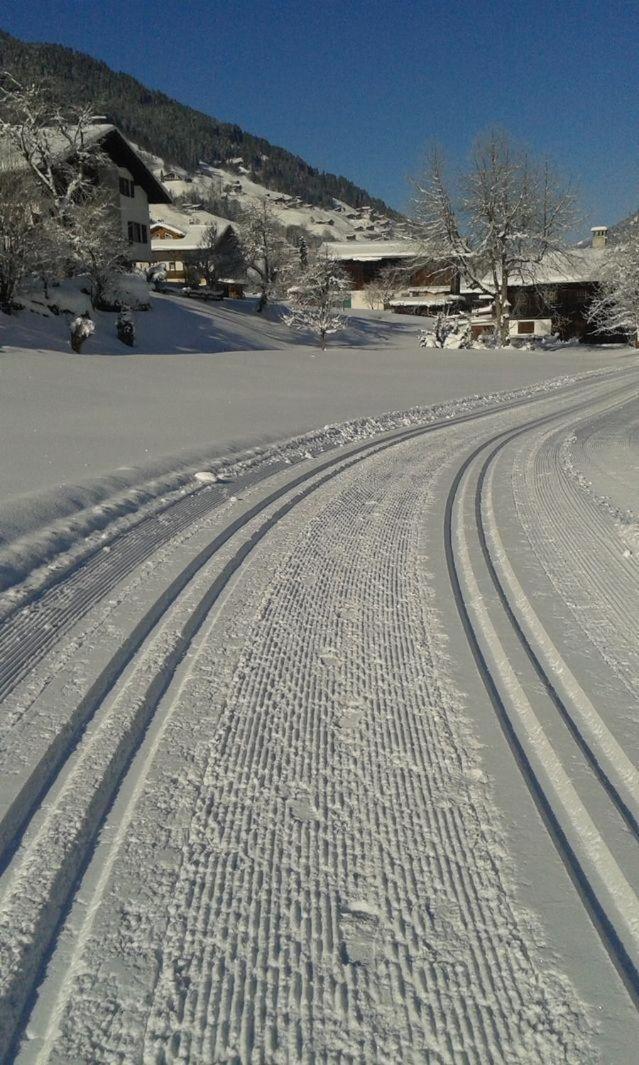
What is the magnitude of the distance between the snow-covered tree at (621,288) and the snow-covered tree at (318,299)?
18105mm

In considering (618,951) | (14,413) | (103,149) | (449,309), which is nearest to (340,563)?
(618,951)

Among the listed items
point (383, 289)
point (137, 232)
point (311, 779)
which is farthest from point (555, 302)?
point (311, 779)

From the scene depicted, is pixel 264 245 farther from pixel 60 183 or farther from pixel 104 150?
pixel 60 183

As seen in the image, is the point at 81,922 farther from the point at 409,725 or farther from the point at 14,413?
the point at 14,413

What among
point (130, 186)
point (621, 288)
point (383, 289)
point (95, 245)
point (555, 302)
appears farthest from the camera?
point (383, 289)

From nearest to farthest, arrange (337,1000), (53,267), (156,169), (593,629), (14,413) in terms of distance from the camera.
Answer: (337,1000) → (593,629) → (14,413) → (53,267) → (156,169)

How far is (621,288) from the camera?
162 feet

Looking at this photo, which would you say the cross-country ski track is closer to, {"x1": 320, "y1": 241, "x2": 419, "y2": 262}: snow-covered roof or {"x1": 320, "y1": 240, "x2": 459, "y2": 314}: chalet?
{"x1": 320, "y1": 240, "x2": 459, "y2": 314}: chalet

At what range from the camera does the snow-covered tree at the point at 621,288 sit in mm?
48406

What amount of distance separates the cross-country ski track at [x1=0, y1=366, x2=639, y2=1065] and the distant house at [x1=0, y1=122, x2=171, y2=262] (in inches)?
1381

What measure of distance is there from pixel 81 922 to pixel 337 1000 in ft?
2.74

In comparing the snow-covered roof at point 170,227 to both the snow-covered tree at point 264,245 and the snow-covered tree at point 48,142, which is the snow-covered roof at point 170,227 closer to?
the snow-covered tree at point 264,245

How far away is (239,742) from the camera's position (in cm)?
334

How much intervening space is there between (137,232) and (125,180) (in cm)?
343
